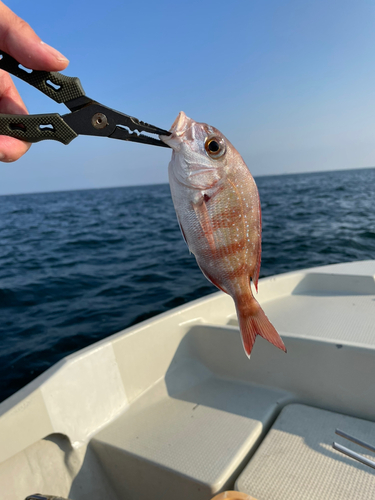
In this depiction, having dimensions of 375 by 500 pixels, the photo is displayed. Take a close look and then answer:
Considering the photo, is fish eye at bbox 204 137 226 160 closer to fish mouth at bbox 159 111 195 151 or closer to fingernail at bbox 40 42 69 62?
fish mouth at bbox 159 111 195 151

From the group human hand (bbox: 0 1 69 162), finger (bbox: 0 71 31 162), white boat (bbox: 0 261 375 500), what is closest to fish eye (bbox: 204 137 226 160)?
human hand (bbox: 0 1 69 162)

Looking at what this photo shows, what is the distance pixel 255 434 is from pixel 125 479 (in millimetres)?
933

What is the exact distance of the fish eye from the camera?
4.27ft

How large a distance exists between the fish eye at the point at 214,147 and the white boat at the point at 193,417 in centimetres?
179

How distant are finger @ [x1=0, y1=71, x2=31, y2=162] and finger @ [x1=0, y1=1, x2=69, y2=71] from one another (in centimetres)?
28

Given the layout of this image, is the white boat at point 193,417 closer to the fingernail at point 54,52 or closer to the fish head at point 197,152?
the fish head at point 197,152

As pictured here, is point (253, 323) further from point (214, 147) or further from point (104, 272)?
point (104, 272)

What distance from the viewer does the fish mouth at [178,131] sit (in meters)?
1.28

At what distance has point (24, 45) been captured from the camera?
116 centimetres

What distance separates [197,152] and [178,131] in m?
0.11

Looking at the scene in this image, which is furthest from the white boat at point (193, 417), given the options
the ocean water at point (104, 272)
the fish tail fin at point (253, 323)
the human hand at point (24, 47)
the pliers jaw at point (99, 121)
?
the ocean water at point (104, 272)

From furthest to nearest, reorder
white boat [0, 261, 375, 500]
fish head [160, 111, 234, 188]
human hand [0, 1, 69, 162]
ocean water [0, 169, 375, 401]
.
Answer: ocean water [0, 169, 375, 401] → white boat [0, 261, 375, 500] → fish head [160, 111, 234, 188] → human hand [0, 1, 69, 162]

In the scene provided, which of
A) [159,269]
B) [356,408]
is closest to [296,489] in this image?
[356,408]

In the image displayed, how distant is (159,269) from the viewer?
8461 millimetres
